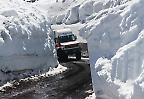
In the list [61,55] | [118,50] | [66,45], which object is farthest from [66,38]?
[118,50]

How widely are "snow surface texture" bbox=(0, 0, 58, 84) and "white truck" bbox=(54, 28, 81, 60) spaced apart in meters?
0.92

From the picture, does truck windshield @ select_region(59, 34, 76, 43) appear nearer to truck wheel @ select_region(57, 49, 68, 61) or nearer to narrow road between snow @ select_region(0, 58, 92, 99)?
truck wheel @ select_region(57, 49, 68, 61)

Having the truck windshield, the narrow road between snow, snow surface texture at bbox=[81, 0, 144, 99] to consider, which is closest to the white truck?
→ the truck windshield

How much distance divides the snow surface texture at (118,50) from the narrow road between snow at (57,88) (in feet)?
11.0

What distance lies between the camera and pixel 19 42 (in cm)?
2558

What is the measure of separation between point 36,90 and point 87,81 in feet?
9.52

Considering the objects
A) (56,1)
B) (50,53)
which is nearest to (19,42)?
(50,53)

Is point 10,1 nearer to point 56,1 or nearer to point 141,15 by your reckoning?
point 141,15

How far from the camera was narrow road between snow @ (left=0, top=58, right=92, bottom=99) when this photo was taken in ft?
63.6

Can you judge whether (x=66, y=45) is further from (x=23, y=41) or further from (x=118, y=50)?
(x=118, y=50)

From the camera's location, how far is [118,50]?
1427cm

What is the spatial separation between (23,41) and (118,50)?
494 inches

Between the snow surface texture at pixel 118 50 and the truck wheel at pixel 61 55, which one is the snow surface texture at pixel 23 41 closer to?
the truck wheel at pixel 61 55

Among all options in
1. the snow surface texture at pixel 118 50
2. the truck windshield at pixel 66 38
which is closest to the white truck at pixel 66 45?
the truck windshield at pixel 66 38
